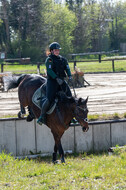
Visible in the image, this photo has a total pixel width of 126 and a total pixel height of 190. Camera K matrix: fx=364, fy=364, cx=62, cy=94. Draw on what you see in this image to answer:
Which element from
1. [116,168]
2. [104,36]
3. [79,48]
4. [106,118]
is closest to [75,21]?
[79,48]

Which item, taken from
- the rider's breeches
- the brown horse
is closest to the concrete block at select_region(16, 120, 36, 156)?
the brown horse

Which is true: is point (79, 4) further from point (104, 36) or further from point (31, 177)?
point (31, 177)

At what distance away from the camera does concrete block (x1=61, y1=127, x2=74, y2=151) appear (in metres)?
11.0

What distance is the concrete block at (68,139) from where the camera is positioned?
11.0m

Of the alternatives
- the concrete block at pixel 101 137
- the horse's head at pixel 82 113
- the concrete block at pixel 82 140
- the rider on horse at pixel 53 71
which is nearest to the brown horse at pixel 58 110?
the horse's head at pixel 82 113

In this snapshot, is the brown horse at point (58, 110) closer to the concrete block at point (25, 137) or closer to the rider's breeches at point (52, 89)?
the rider's breeches at point (52, 89)

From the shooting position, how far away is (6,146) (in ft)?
36.6

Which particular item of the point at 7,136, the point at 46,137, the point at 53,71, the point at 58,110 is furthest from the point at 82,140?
the point at 53,71

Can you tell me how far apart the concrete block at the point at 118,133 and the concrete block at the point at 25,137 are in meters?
2.44

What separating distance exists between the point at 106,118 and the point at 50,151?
207 centimetres

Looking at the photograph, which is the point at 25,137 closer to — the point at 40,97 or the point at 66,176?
the point at 40,97

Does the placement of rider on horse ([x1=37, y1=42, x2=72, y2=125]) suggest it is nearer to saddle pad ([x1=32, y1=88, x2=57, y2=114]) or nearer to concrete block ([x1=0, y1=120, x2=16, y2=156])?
saddle pad ([x1=32, y1=88, x2=57, y2=114])

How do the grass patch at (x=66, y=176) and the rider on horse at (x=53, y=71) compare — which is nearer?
the grass patch at (x=66, y=176)

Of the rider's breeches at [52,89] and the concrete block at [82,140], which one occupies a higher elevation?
the rider's breeches at [52,89]
